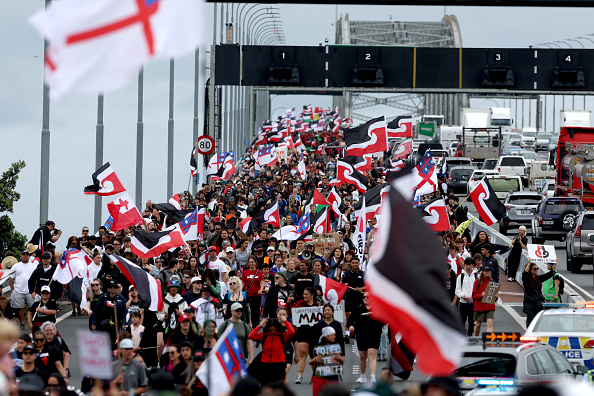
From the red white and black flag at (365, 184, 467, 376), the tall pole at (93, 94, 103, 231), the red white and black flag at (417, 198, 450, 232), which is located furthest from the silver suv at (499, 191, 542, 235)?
the red white and black flag at (365, 184, 467, 376)

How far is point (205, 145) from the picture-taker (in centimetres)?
4381

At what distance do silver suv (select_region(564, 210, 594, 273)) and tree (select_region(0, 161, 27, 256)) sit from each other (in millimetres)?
18132

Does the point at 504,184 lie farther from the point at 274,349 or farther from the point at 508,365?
the point at 508,365

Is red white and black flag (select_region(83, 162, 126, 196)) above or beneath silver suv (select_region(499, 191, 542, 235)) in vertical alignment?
above

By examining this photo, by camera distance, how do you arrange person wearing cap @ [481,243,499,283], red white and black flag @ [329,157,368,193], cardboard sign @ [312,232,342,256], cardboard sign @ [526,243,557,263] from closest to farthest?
1. person wearing cap @ [481,243,499,283]
2. cardboard sign @ [526,243,557,263]
3. cardboard sign @ [312,232,342,256]
4. red white and black flag @ [329,157,368,193]

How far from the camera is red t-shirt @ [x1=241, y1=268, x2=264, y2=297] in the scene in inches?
846

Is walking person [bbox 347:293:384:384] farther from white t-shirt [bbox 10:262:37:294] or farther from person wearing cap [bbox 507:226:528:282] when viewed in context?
person wearing cap [bbox 507:226:528:282]

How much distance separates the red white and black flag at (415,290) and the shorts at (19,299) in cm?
1433

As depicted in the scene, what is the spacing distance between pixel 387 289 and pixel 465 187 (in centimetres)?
5335

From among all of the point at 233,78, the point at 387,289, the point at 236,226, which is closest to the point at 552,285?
the point at 236,226

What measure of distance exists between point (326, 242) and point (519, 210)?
18.3 meters

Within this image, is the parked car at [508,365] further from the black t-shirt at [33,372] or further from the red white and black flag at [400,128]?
the red white and black flag at [400,128]

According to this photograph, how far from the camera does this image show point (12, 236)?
4400cm

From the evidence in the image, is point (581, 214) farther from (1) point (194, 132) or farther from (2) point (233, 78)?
(2) point (233, 78)
